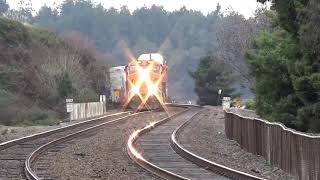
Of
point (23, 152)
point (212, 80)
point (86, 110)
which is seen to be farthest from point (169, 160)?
point (212, 80)

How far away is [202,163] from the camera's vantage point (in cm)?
1730

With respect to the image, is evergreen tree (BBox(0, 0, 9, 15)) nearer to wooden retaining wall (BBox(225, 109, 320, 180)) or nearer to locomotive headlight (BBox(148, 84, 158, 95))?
locomotive headlight (BBox(148, 84, 158, 95))

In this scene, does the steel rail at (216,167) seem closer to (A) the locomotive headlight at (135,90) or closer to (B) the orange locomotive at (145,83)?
(B) the orange locomotive at (145,83)

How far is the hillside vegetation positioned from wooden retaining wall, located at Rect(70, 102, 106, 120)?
176cm

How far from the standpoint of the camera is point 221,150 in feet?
74.7

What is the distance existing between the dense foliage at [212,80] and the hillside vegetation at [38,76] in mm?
12104

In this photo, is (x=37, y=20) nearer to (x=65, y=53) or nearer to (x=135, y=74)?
(x=65, y=53)

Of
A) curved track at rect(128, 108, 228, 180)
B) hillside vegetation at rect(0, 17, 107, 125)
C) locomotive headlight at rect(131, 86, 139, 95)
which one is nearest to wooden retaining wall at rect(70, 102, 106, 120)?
hillside vegetation at rect(0, 17, 107, 125)

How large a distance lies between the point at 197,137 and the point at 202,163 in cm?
1014

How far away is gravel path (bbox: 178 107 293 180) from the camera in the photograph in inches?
656

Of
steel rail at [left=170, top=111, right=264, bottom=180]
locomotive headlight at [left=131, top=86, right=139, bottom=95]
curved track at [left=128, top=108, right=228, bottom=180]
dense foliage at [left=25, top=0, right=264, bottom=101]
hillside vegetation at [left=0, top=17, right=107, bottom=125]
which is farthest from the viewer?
dense foliage at [left=25, top=0, right=264, bottom=101]

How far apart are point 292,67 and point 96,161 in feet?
22.6

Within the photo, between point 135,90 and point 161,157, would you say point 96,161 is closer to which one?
point 161,157

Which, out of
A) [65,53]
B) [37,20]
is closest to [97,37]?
[37,20]
